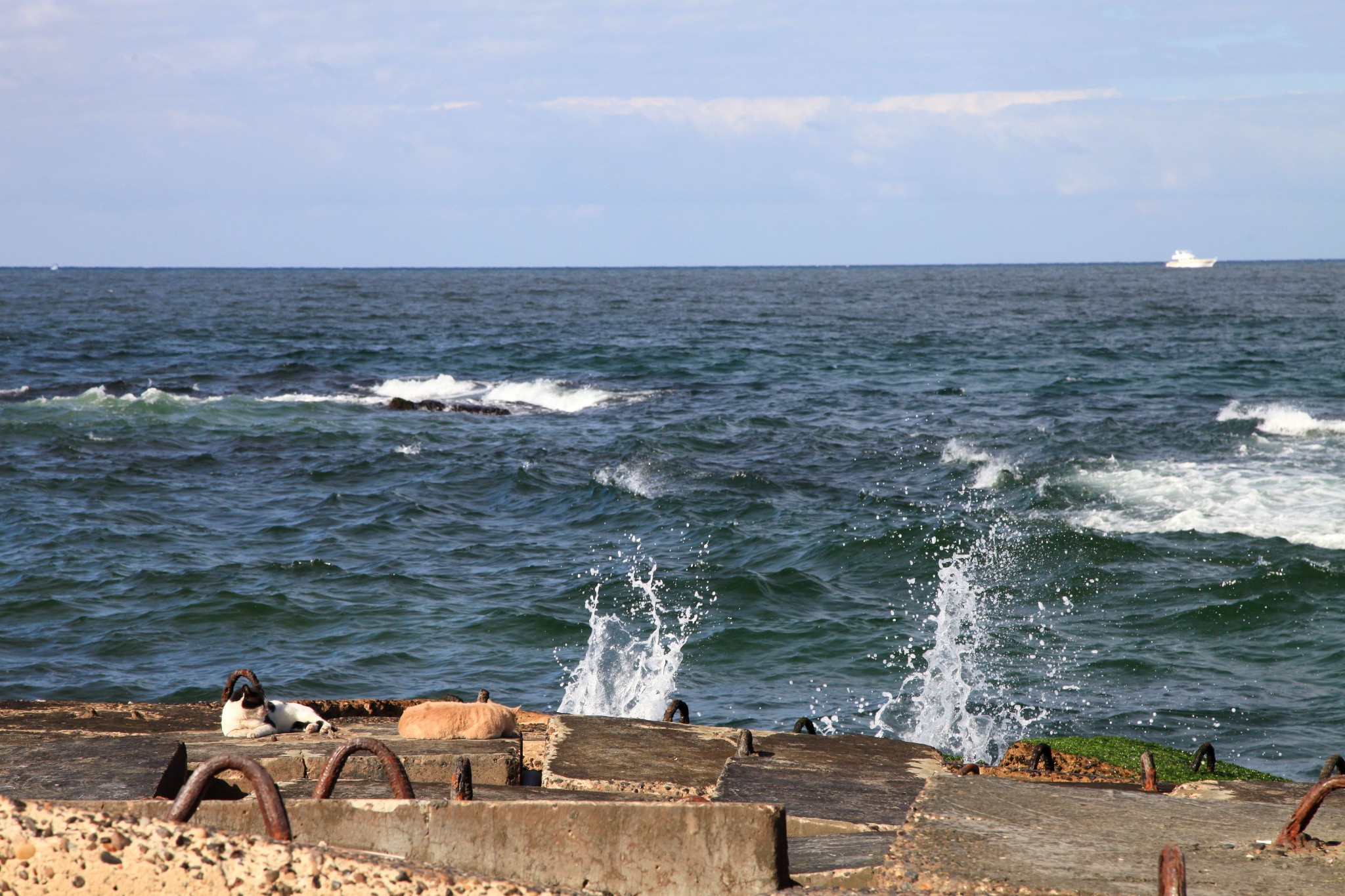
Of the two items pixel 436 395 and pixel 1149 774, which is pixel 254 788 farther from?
pixel 436 395

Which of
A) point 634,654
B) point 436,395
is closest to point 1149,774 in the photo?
point 634,654

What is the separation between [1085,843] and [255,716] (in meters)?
3.49

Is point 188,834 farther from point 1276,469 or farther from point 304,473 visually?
point 1276,469

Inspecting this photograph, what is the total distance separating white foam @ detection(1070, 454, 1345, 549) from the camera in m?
14.0

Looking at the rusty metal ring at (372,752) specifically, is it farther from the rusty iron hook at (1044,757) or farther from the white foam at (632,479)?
the white foam at (632,479)

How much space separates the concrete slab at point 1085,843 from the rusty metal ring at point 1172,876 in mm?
340

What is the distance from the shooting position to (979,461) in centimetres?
1805

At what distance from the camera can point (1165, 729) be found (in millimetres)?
8906

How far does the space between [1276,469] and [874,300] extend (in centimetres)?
5919

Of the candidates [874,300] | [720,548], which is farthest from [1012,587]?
[874,300]

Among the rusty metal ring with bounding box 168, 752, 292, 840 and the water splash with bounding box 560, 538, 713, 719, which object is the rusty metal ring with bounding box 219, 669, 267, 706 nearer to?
the rusty metal ring with bounding box 168, 752, 292, 840

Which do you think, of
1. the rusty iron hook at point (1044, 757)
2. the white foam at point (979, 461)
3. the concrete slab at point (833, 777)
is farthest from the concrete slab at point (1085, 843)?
the white foam at point (979, 461)

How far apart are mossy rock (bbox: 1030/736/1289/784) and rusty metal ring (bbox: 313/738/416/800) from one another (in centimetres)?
482

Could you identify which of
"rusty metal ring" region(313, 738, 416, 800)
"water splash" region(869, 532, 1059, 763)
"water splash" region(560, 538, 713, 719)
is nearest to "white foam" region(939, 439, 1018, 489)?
"water splash" region(869, 532, 1059, 763)
